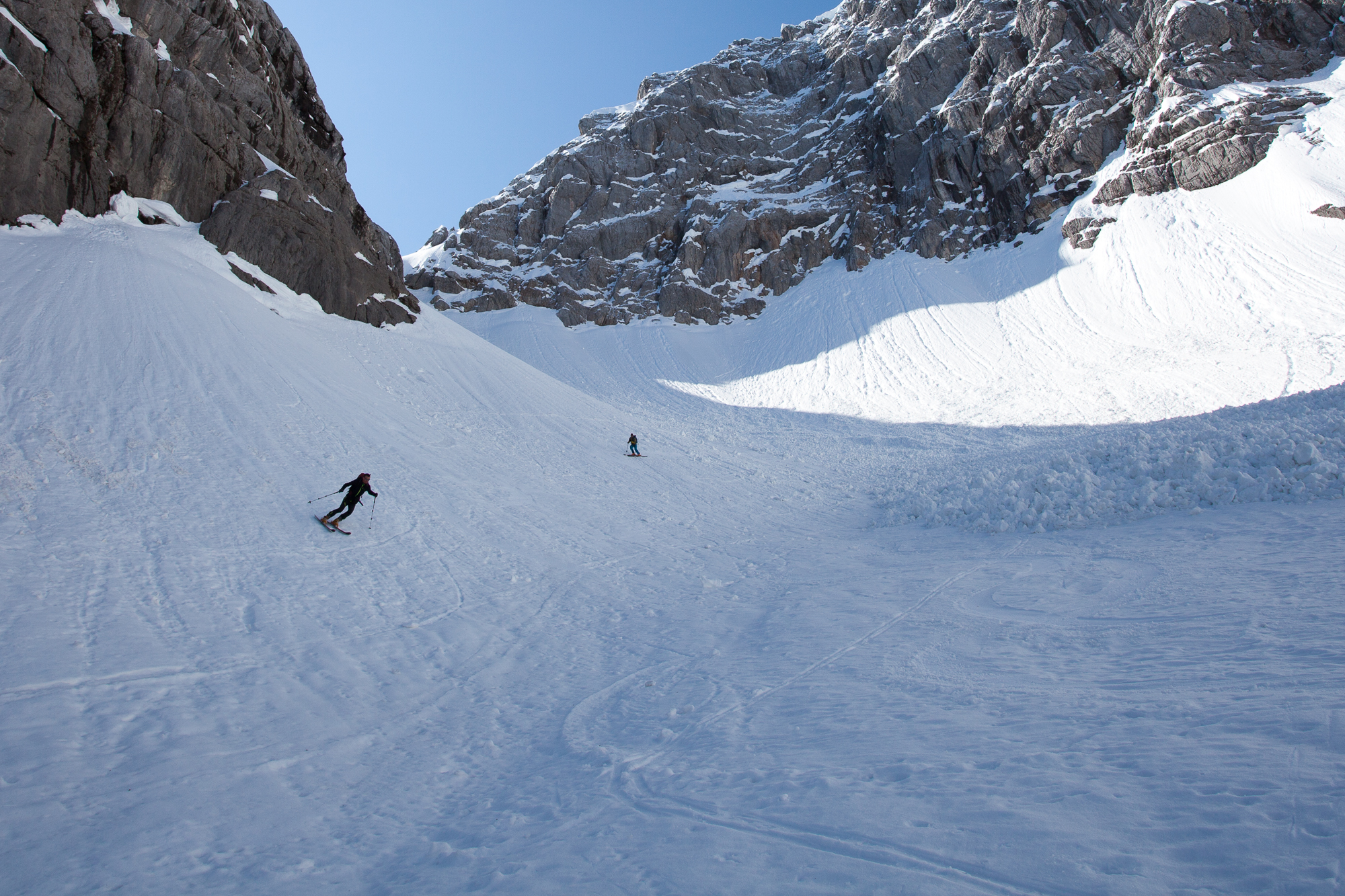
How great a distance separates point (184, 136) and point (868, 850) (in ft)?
112

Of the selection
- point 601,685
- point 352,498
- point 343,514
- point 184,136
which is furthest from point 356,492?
point 184,136

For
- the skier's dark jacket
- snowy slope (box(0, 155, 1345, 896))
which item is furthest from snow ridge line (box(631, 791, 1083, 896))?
the skier's dark jacket

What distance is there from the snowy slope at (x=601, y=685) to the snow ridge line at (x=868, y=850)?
0.02 meters

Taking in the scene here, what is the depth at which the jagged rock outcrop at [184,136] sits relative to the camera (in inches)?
817

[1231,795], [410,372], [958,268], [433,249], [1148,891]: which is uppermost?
[433,249]

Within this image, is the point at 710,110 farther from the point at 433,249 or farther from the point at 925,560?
the point at 925,560

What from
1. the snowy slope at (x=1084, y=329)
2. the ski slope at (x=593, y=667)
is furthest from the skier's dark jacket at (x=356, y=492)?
the snowy slope at (x=1084, y=329)

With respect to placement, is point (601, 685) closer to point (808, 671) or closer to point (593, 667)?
point (593, 667)

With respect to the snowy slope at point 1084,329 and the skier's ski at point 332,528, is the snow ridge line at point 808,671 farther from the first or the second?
the snowy slope at point 1084,329

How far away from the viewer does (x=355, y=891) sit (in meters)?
3.34

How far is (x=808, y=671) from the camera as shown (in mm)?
5848

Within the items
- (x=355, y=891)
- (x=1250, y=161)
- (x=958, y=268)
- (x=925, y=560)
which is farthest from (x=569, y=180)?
(x=355, y=891)

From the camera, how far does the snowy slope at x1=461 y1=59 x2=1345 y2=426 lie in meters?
26.8

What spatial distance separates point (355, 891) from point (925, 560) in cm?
824
